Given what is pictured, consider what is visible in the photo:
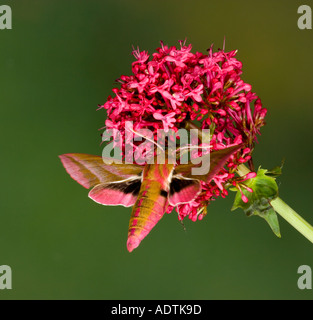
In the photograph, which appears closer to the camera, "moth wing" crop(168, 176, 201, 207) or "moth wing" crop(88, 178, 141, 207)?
"moth wing" crop(168, 176, 201, 207)

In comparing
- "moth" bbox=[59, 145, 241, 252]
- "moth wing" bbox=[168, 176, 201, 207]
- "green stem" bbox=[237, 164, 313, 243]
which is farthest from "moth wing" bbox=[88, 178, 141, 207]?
"green stem" bbox=[237, 164, 313, 243]

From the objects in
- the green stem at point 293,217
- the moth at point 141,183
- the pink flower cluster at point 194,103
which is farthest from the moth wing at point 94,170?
the green stem at point 293,217

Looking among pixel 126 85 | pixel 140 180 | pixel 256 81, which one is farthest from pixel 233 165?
pixel 256 81

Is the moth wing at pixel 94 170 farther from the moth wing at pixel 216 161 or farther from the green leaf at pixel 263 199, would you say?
the green leaf at pixel 263 199

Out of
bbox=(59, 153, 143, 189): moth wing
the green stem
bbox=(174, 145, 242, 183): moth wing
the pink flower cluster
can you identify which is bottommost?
the green stem

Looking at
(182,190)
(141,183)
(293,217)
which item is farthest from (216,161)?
(293,217)

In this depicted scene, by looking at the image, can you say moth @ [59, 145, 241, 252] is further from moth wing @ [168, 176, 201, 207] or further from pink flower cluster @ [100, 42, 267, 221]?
pink flower cluster @ [100, 42, 267, 221]
